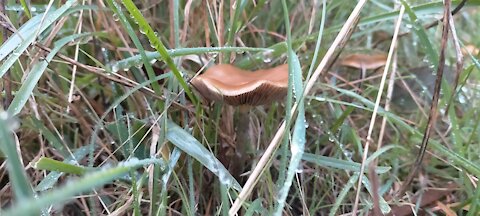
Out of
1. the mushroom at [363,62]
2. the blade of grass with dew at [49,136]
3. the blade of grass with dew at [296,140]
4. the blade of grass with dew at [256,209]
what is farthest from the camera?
the mushroom at [363,62]

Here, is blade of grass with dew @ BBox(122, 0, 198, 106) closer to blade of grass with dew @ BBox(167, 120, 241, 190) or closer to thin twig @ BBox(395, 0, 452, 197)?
blade of grass with dew @ BBox(167, 120, 241, 190)

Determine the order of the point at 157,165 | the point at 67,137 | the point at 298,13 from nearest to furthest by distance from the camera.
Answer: the point at 157,165
the point at 67,137
the point at 298,13

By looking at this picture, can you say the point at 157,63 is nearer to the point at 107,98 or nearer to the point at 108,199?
the point at 107,98

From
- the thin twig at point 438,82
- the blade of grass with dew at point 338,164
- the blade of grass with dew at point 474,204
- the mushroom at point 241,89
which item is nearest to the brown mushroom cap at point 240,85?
the mushroom at point 241,89

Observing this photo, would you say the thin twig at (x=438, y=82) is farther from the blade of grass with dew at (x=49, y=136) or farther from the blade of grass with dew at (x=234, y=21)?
the blade of grass with dew at (x=49, y=136)

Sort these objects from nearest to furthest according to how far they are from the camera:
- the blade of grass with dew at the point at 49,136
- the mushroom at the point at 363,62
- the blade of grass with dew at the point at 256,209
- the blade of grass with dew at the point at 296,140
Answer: the blade of grass with dew at the point at 296,140 → the blade of grass with dew at the point at 256,209 → the blade of grass with dew at the point at 49,136 → the mushroom at the point at 363,62

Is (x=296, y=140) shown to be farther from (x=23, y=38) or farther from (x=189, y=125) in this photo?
(x=23, y=38)

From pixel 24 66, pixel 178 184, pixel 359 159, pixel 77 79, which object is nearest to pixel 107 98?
pixel 77 79
